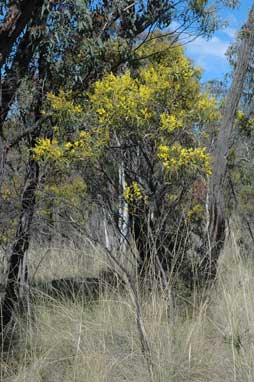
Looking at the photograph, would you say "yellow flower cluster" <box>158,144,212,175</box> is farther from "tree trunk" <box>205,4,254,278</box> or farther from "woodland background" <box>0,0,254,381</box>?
"tree trunk" <box>205,4,254,278</box>

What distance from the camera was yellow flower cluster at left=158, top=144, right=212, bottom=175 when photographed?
4828mm

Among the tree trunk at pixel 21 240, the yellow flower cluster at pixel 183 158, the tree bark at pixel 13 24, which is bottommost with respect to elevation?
the tree trunk at pixel 21 240

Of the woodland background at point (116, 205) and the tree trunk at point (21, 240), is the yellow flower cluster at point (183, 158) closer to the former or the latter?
the woodland background at point (116, 205)

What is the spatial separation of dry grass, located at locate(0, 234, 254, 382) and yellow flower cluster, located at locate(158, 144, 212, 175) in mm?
1083

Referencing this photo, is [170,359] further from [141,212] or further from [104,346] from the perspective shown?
A: [141,212]

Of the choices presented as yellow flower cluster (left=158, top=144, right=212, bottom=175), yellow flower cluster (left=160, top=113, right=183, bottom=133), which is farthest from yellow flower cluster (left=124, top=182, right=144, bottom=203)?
yellow flower cluster (left=160, top=113, right=183, bottom=133)

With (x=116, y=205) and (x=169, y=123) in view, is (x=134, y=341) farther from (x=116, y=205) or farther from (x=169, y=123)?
(x=169, y=123)

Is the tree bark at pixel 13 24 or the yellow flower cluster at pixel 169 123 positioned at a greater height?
the tree bark at pixel 13 24

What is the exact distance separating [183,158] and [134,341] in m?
1.51

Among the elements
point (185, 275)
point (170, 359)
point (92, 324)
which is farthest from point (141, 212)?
point (170, 359)

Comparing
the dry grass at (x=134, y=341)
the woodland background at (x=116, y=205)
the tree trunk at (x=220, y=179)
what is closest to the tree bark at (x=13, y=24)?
the woodland background at (x=116, y=205)

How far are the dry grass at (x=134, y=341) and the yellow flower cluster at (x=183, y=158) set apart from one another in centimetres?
108

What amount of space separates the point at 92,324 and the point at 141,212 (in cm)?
124

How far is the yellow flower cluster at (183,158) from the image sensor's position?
15.8ft
